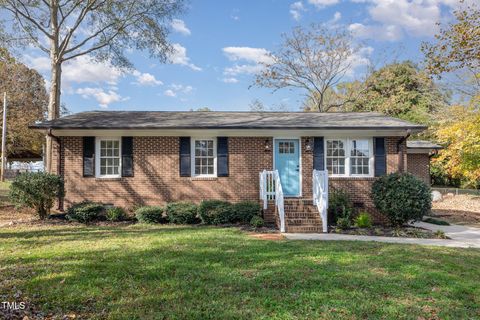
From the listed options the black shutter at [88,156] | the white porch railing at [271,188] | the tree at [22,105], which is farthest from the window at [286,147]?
the tree at [22,105]

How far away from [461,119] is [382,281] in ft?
59.9

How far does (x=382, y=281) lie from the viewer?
4746mm

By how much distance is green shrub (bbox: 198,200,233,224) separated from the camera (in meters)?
10.1

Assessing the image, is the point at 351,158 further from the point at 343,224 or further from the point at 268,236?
the point at 268,236

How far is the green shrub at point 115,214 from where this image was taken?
10461mm

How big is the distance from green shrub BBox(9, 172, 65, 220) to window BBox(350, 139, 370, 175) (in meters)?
9.48

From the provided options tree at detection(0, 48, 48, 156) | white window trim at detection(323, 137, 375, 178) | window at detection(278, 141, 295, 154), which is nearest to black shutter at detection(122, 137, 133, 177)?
window at detection(278, 141, 295, 154)

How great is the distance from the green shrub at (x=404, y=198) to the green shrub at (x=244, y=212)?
3724mm

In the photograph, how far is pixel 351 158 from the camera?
462 inches

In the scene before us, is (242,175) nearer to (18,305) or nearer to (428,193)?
(428,193)

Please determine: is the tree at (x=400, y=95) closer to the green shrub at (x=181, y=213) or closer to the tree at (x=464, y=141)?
the tree at (x=464, y=141)

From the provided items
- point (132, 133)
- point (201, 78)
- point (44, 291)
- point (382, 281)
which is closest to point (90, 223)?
point (132, 133)

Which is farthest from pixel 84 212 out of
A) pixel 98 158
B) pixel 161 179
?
pixel 161 179

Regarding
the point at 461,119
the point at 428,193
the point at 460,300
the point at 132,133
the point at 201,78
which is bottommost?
the point at 460,300
